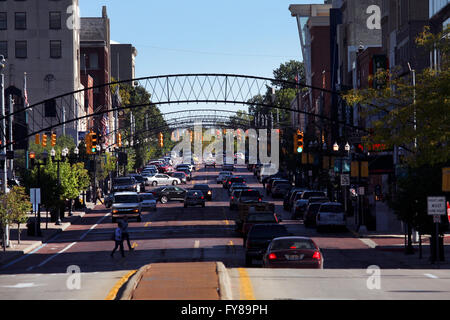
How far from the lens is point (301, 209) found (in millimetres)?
63844

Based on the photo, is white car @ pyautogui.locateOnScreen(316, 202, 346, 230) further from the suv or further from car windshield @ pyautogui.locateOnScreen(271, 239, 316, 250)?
car windshield @ pyautogui.locateOnScreen(271, 239, 316, 250)

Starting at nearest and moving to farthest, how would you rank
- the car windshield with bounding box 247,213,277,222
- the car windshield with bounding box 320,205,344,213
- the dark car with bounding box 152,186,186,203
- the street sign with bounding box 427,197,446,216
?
the street sign with bounding box 427,197,446,216, the car windshield with bounding box 247,213,277,222, the car windshield with bounding box 320,205,344,213, the dark car with bounding box 152,186,186,203

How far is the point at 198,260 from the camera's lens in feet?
124

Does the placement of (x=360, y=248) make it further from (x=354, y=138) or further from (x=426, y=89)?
(x=354, y=138)

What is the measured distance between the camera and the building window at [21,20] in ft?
391

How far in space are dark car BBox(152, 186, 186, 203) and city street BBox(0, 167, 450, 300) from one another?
7.13 m

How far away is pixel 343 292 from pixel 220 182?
10129cm

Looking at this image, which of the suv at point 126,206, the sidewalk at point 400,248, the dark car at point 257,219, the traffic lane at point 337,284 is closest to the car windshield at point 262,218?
the dark car at point 257,219

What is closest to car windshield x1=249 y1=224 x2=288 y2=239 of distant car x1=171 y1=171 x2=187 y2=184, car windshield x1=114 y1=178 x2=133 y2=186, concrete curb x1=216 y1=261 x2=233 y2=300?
concrete curb x1=216 y1=261 x2=233 y2=300

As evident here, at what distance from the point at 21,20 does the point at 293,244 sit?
96.4 metres

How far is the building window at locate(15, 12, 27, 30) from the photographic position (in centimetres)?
11925

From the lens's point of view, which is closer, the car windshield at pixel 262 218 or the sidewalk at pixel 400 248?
the sidewalk at pixel 400 248

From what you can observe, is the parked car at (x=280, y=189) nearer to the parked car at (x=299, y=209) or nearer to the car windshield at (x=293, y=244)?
the parked car at (x=299, y=209)

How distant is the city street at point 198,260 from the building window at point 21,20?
159ft
